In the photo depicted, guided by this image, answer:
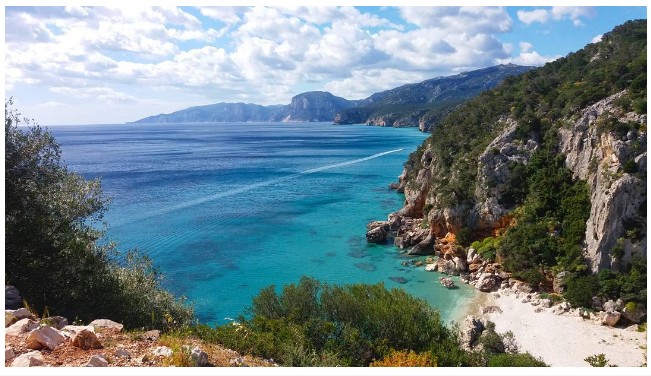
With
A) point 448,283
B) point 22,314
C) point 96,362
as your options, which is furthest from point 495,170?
point 96,362

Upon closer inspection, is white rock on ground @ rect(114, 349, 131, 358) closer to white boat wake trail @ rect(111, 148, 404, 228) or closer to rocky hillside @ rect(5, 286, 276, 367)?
rocky hillside @ rect(5, 286, 276, 367)

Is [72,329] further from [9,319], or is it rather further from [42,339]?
[9,319]

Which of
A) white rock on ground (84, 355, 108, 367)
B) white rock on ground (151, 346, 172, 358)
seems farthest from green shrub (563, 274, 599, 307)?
white rock on ground (84, 355, 108, 367)

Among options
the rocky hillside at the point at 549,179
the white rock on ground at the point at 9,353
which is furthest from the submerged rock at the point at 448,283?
the white rock on ground at the point at 9,353

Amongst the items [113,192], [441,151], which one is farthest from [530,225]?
[113,192]

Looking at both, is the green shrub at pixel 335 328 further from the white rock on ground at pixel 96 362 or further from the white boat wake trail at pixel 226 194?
the white boat wake trail at pixel 226 194

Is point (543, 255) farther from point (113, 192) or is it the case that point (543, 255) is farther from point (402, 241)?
point (113, 192)
